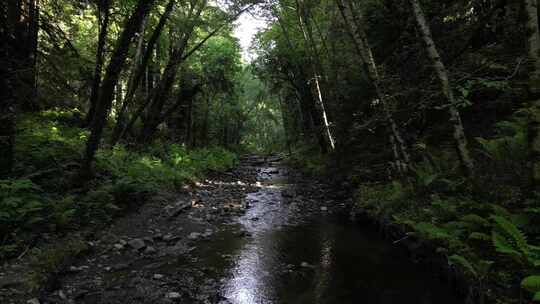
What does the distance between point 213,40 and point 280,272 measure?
67.1 feet

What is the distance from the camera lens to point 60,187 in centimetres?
809

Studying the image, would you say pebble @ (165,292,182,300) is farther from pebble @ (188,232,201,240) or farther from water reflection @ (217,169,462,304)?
pebble @ (188,232,201,240)

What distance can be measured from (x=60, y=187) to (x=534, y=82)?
10011 mm

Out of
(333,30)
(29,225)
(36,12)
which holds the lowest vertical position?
(29,225)

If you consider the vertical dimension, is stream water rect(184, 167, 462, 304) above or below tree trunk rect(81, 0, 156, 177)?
below

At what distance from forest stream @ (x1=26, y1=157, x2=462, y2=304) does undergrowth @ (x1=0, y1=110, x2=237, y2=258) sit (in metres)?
0.71

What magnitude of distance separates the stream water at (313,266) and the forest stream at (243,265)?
0.02 meters

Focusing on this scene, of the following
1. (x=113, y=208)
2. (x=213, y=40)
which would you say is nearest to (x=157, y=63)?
(x=213, y=40)

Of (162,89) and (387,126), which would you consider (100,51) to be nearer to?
(162,89)

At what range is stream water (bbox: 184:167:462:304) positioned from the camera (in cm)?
552

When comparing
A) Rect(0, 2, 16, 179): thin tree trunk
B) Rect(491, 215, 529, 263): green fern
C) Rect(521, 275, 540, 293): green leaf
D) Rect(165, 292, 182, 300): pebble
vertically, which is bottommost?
Rect(165, 292, 182, 300): pebble

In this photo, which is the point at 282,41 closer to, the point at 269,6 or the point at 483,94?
the point at 269,6

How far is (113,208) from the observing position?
8.38 metres

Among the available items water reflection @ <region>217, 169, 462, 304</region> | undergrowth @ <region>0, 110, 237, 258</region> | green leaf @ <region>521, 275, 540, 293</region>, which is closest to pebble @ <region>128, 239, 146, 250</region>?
undergrowth @ <region>0, 110, 237, 258</region>
